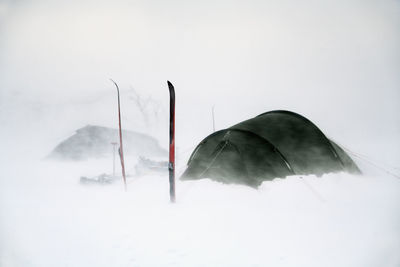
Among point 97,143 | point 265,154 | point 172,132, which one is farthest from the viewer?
point 97,143

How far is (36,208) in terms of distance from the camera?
2.49 m

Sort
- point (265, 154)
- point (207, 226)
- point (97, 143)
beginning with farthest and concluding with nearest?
point (97, 143)
point (265, 154)
point (207, 226)

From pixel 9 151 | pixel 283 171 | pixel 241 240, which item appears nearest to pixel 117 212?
pixel 241 240

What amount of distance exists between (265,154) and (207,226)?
172cm

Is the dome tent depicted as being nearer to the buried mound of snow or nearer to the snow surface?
the snow surface

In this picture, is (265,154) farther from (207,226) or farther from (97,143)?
(97,143)

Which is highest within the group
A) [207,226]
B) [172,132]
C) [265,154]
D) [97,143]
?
[172,132]

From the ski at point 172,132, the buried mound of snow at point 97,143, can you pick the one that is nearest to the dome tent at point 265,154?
the ski at point 172,132

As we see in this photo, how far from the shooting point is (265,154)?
3488 millimetres

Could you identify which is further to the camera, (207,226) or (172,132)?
(172,132)

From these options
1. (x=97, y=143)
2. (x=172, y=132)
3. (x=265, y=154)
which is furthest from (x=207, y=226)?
(x=97, y=143)

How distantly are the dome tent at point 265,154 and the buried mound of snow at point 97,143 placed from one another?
5.02 m

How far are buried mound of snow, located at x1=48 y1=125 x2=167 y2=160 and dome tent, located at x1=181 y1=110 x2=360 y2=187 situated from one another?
5016 millimetres

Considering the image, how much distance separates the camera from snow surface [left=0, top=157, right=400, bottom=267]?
1753mm
